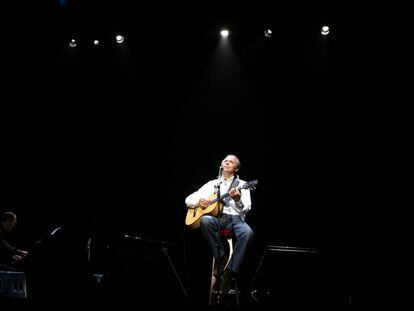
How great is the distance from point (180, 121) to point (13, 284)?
10.1ft

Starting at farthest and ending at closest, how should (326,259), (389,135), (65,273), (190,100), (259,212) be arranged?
(190,100) → (259,212) → (389,135) → (326,259) → (65,273)

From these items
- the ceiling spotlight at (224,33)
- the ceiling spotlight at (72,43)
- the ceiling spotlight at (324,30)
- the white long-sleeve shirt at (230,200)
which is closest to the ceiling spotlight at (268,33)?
the ceiling spotlight at (224,33)

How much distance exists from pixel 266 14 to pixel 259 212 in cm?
251

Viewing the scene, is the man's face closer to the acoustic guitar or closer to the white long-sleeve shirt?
the white long-sleeve shirt

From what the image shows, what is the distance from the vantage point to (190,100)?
5852mm

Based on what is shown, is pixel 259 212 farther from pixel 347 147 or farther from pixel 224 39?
pixel 224 39

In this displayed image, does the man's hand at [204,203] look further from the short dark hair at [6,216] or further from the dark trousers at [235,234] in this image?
the short dark hair at [6,216]

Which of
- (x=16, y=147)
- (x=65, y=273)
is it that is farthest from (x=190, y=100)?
(x=65, y=273)

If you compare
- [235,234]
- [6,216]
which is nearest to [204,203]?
[235,234]

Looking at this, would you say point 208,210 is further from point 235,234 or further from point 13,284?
point 13,284

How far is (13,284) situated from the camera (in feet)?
11.2

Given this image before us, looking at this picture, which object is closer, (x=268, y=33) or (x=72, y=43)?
(x=268, y=33)

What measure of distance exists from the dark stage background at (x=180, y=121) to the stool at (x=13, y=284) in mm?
2220

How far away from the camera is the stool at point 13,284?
340 cm
